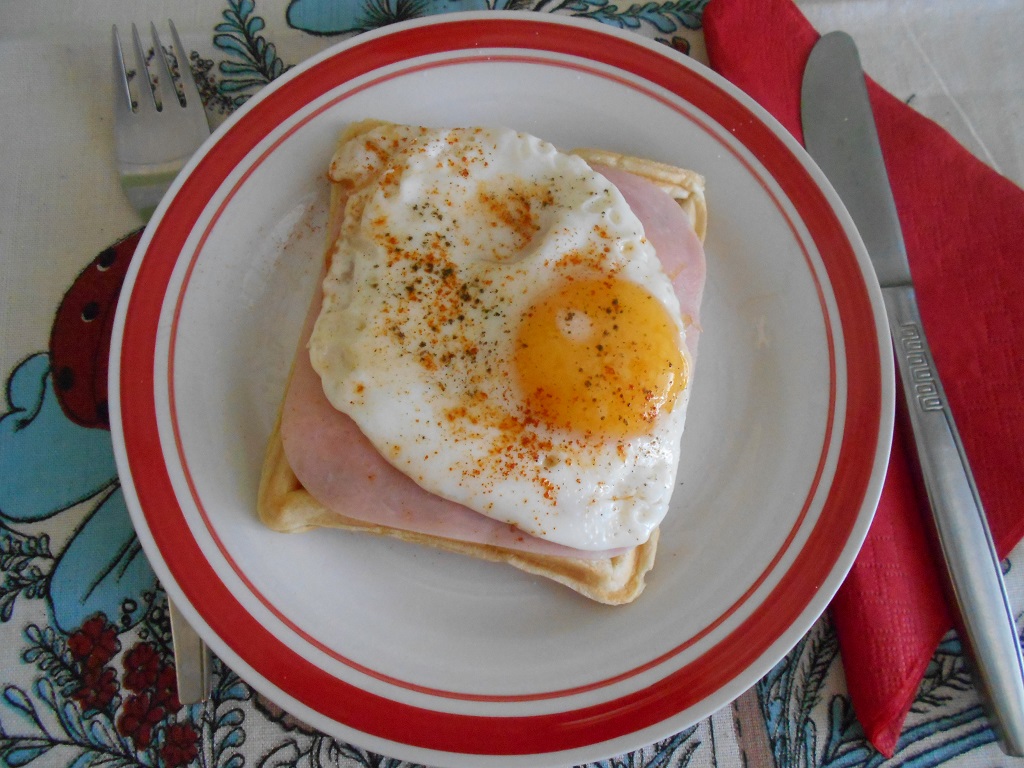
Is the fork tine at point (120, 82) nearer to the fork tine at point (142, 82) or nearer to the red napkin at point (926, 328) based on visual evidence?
the fork tine at point (142, 82)

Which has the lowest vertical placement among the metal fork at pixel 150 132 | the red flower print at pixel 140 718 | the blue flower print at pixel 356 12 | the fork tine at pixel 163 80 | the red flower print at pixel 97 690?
the red flower print at pixel 140 718

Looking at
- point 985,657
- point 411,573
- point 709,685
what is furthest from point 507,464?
point 985,657

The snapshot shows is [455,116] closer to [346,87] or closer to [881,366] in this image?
[346,87]

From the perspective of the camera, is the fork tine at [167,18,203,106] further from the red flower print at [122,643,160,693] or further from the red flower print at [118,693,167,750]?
the red flower print at [118,693,167,750]

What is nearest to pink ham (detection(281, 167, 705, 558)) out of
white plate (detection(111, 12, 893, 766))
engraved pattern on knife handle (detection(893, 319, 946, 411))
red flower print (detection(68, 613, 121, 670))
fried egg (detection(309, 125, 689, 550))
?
fried egg (detection(309, 125, 689, 550))

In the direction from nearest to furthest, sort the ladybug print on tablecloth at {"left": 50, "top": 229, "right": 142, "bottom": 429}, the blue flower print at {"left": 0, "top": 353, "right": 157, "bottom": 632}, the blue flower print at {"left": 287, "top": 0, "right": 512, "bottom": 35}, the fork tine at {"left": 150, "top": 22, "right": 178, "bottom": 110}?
the blue flower print at {"left": 0, "top": 353, "right": 157, "bottom": 632} → the ladybug print on tablecloth at {"left": 50, "top": 229, "right": 142, "bottom": 429} → the fork tine at {"left": 150, "top": 22, "right": 178, "bottom": 110} → the blue flower print at {"left": 287, "top": 0, "right": 512, "bottom": 35}

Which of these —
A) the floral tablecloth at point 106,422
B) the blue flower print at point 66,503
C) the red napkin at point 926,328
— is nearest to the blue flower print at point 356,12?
the floral tablecloth at point 106,422
